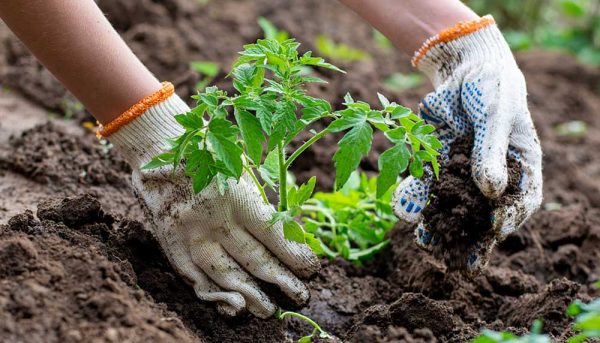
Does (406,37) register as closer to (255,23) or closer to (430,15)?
(430,15)

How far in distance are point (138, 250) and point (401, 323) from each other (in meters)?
0.88

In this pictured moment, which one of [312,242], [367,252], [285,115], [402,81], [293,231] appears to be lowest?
[402,81]

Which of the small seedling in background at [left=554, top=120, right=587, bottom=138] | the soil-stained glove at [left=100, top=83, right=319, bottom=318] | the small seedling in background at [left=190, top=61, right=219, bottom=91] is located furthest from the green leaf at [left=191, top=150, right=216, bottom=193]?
the small seedling in background at [left=554, top=120, right=587, bottom=138]

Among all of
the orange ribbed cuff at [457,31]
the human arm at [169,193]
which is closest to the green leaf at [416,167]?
the human arm at [169,193]

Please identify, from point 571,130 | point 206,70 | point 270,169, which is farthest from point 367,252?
point 571,130

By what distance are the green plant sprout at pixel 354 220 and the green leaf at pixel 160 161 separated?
849mm

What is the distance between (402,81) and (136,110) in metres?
3.29

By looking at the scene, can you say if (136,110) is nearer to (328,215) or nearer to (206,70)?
(328,215)

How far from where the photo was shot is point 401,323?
2.40 meters

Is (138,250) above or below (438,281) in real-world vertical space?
above

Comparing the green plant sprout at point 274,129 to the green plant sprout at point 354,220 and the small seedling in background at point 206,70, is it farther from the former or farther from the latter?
the small seedling in background at point 206,70

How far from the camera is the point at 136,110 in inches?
95.1

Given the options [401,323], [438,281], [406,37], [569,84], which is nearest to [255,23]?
[569,84]

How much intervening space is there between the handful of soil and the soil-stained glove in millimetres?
417
